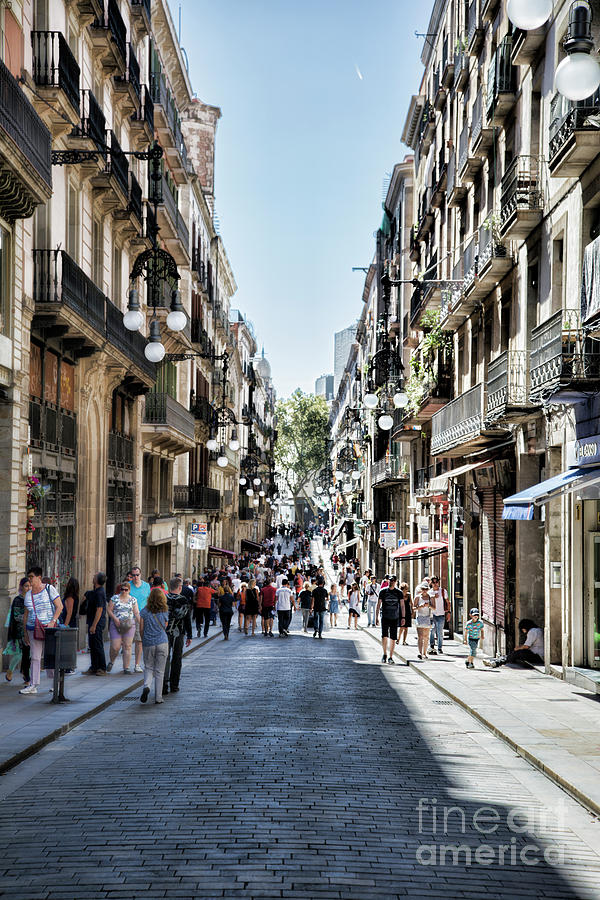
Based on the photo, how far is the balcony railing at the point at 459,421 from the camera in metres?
21.6

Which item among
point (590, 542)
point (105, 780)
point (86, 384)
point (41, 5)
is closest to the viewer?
point (105, 780)

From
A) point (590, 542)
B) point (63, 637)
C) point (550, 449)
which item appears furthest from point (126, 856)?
point (550, 449)

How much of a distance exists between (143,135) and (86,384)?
10039 millimetres

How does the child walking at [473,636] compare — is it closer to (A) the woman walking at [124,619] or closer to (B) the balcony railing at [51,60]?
(A) the woman walking at [124,619]

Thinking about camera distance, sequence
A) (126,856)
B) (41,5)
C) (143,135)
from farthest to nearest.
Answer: (143,135) < (41,5) < (126,856)

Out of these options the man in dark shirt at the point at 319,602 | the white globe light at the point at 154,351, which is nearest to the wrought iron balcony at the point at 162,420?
the man in dark shirt at the point at 319,602

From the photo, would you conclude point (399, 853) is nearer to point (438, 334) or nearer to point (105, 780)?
point (105, 780)

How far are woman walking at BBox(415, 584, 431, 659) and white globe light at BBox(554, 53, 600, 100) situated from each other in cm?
1503

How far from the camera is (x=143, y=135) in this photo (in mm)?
29000

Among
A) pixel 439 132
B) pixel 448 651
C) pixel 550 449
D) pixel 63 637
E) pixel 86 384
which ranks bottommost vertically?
pixel 448 651

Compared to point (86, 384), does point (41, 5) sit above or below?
above

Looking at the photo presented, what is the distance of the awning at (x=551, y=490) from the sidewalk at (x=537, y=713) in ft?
8.99

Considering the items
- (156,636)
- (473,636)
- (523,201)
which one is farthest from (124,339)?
(156,636)

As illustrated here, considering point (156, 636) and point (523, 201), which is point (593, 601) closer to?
point (156, 636)
